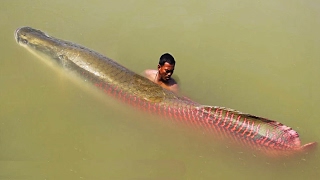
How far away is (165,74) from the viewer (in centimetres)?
323

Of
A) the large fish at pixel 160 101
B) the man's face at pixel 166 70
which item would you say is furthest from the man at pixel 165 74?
the large fish at pixel 160 101

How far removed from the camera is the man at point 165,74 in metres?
3.15

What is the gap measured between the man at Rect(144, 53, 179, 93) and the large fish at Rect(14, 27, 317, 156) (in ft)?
0.43

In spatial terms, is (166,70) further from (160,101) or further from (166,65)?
(160,101)

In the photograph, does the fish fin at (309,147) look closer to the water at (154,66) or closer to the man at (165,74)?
the water at (154,66)

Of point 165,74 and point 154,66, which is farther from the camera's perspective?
point 154,66

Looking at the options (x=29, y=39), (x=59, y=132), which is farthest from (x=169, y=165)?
(x=29, y=39)

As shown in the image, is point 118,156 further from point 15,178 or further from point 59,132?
point 15,178

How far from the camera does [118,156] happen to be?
305cm

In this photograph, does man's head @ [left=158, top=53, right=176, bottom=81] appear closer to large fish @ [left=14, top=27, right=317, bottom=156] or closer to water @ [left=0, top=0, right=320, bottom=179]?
large fish @ [left=14, top=27, right=317, bottom=156]

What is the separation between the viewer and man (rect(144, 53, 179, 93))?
3148 millimetres

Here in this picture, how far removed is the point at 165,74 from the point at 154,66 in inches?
26.4

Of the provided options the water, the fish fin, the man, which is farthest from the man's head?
the fish fin

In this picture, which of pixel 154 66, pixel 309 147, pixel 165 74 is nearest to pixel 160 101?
pixel 165 74
